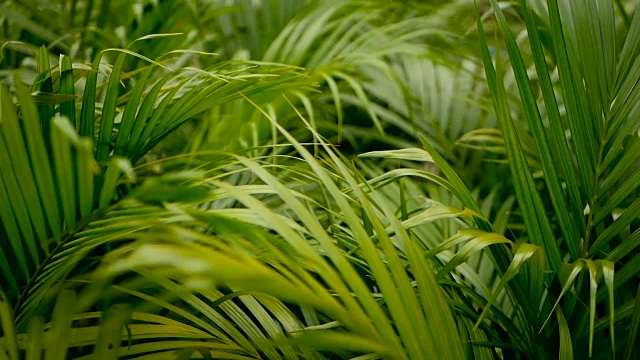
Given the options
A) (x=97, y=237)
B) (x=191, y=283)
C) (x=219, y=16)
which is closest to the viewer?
(x=191, y=283)

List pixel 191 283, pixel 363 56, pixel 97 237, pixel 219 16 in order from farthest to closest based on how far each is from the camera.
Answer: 1. pixel 219 16
2. pixel 363 56
3. pixel 97 237
4. pixel 191 283

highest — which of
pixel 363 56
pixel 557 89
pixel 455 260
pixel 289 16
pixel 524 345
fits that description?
pixel 289 16

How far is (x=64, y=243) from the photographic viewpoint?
63 cm

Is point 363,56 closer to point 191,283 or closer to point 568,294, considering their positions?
point 568,294

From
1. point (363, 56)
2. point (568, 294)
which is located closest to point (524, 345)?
point (568, 294)

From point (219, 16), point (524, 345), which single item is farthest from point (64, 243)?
point (219, 16)

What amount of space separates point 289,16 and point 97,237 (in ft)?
3.21

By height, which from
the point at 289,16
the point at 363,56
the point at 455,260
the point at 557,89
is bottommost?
the point at 455,260

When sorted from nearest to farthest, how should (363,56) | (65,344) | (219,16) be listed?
(65,344)
(363,56)
(219,16)

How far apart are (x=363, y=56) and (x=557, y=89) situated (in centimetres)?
36

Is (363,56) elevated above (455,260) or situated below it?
above

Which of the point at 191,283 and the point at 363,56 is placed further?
the point at 363,56

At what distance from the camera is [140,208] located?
62 cm

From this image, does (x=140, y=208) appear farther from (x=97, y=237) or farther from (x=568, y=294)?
(x=568, y=294)
